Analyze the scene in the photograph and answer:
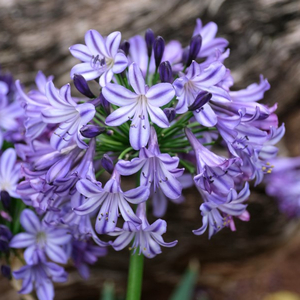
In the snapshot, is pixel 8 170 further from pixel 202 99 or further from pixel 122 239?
pixel 202 99

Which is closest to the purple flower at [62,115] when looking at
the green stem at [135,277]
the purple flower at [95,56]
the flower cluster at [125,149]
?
the flower cluster at [125,149]

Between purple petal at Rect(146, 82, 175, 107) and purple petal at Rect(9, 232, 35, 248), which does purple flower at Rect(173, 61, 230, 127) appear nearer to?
purple petal at Rect(146, 82, 175, 107)

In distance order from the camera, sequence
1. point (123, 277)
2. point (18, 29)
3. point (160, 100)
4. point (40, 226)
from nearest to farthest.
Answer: point (160, 100)
point (40, 226)
point (18, 29)
point (123, 277)

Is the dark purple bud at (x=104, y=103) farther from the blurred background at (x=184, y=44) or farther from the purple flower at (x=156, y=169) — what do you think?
the blurred background at (x=184, y=44)

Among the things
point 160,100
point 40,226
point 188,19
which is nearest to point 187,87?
point 160,100

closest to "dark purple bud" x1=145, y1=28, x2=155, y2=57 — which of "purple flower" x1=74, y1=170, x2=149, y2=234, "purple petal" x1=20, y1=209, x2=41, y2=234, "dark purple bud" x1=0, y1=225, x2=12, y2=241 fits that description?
"purple flower" x1=74, y1=170, x2=149, y2=234

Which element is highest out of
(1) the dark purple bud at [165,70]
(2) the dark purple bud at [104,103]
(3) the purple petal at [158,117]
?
(1) the dark purple bud at [165,70]

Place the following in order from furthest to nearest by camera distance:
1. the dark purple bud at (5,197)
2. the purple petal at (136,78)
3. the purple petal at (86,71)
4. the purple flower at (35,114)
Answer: the dark purple bud at (5,197) → the purple flower at (35,114) → the purple petal at (86,71) → the purple petal at (136,78)

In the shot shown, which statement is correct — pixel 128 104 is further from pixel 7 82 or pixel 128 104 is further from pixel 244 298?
pixel 244 298
